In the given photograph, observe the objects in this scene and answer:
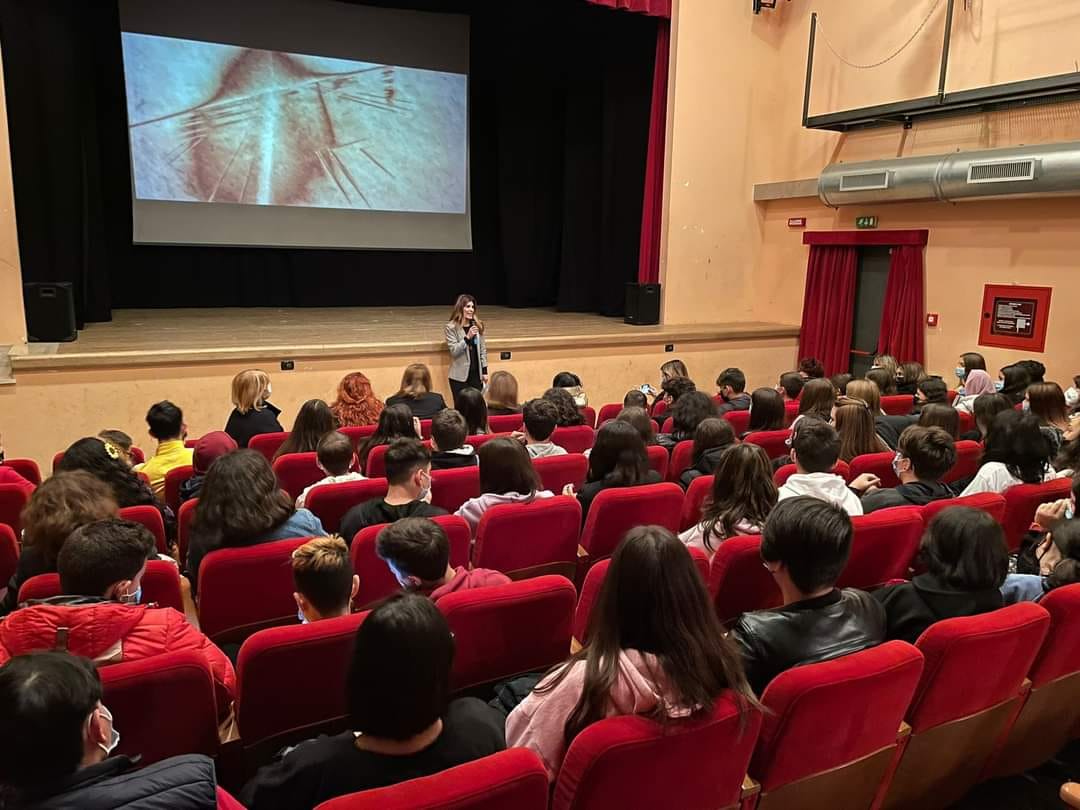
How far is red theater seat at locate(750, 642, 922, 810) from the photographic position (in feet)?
4.97

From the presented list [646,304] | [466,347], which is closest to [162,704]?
[466,347]

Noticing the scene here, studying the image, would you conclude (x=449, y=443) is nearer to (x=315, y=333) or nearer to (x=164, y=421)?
(x=164, y=421)

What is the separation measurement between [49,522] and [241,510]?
1.73 ft

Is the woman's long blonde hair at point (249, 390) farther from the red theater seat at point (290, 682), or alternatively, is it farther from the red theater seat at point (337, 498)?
the red theater seat at point (290, 682)

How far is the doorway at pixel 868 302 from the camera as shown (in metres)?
8.20

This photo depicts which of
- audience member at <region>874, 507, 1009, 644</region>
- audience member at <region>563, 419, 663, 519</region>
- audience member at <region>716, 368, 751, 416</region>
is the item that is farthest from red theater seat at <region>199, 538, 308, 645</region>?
audience member at <region>716, 368, 751, 416</region>

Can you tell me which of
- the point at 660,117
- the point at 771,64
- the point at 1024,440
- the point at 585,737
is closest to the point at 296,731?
the point at 585,737

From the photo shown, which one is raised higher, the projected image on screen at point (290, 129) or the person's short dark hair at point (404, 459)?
the projected image on screen at point (290, 129)

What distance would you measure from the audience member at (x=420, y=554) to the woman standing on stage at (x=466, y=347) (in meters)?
4.67

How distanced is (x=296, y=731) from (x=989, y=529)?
180 centimetres

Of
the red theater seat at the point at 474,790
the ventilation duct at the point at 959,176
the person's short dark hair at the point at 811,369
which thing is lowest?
the red theater seat at the point at 474,790

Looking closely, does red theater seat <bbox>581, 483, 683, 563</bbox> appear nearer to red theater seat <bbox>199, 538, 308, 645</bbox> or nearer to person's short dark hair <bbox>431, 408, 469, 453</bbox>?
person's short dark hair <bbox>431, 408, 469, 453</bbox>

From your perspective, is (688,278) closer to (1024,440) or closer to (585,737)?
(1024,440)

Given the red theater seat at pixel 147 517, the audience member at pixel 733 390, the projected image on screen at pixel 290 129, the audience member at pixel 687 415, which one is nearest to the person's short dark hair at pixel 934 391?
the audience member at pixel 733 390
